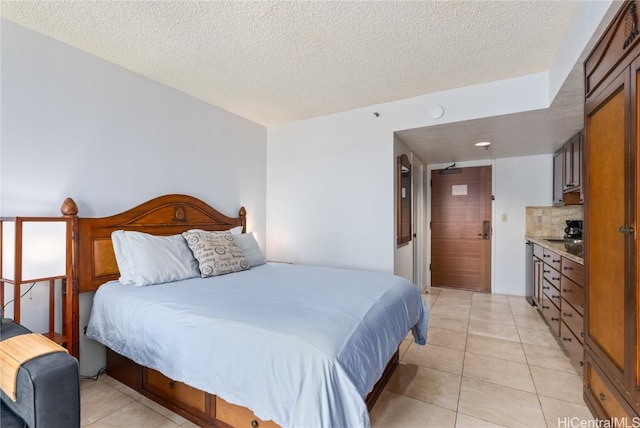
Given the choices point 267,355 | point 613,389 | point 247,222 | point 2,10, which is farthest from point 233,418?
point 2,10

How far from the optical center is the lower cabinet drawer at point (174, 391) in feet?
5.65

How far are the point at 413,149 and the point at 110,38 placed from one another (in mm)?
3382

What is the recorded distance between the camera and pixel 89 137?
7.48 ft

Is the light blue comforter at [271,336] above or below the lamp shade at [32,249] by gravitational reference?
below

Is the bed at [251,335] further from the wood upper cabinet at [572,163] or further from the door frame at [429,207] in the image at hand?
the door frame at [429,207]

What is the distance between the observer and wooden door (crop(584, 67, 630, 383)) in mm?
1374

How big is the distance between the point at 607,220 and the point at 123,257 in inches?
118

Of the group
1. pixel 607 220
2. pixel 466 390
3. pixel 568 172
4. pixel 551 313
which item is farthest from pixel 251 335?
pixel 568 172

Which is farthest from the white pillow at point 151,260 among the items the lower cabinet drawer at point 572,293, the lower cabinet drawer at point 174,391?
the lower cabinet drawer at point 572,293

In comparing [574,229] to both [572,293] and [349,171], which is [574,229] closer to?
[572,293]

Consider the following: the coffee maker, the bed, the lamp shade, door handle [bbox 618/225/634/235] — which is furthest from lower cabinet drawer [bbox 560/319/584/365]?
the lamp shade

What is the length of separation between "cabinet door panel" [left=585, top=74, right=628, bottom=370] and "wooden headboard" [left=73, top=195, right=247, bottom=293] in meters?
3.08

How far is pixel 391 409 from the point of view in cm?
185

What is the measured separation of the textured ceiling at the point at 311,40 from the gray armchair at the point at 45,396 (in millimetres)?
1916
